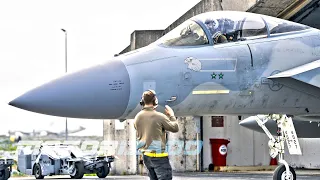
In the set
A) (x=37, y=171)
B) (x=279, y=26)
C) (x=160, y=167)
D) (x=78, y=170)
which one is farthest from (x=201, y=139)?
(x=160, y=167)

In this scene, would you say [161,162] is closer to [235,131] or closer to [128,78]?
[128,78]

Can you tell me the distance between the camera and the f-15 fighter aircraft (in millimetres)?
8062

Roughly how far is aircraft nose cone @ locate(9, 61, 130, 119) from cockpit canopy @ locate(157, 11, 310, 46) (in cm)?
111

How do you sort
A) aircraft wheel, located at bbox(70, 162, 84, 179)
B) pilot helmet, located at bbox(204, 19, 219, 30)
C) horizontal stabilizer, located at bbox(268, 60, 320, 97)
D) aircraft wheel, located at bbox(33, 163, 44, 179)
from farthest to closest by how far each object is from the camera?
aircraft wheel, located at bbox(33, 163, 44, 179) < aircraft wheel, located at bbox(70, 162, 84, 179) < pilot helmet, located at bbox(204, 19, 219, 30) < horizontal stabilizer, located at bbox(268, 60, 320, 97)

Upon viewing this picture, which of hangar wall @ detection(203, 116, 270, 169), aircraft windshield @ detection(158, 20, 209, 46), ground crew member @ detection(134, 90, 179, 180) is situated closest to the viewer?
ground crew member @ detection(134, 90, 179, 180)

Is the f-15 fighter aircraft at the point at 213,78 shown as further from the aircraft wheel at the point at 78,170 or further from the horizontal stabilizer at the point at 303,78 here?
the aircraft wheel at the point at 78,170

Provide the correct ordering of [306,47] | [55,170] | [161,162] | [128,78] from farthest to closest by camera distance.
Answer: [55,170] → [306,47] → [128,78] → [161,162]

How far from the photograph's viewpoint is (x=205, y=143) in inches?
792

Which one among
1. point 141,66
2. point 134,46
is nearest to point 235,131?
point 134,46

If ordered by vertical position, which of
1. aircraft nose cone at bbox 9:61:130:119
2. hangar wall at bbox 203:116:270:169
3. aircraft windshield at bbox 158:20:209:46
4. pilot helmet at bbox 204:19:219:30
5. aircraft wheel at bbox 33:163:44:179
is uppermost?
pilot helmet at bbox 204:19:219:30

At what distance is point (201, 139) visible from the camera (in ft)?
65.2

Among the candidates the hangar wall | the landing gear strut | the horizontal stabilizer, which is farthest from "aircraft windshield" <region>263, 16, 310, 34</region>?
the hangar wall

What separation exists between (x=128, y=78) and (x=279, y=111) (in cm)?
253

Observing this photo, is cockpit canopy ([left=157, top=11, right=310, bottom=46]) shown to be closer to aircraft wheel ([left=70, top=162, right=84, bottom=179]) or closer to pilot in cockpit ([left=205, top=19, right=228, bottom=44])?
pilot in cockpit ([left=205, top=19, right=228, bottom=44])
